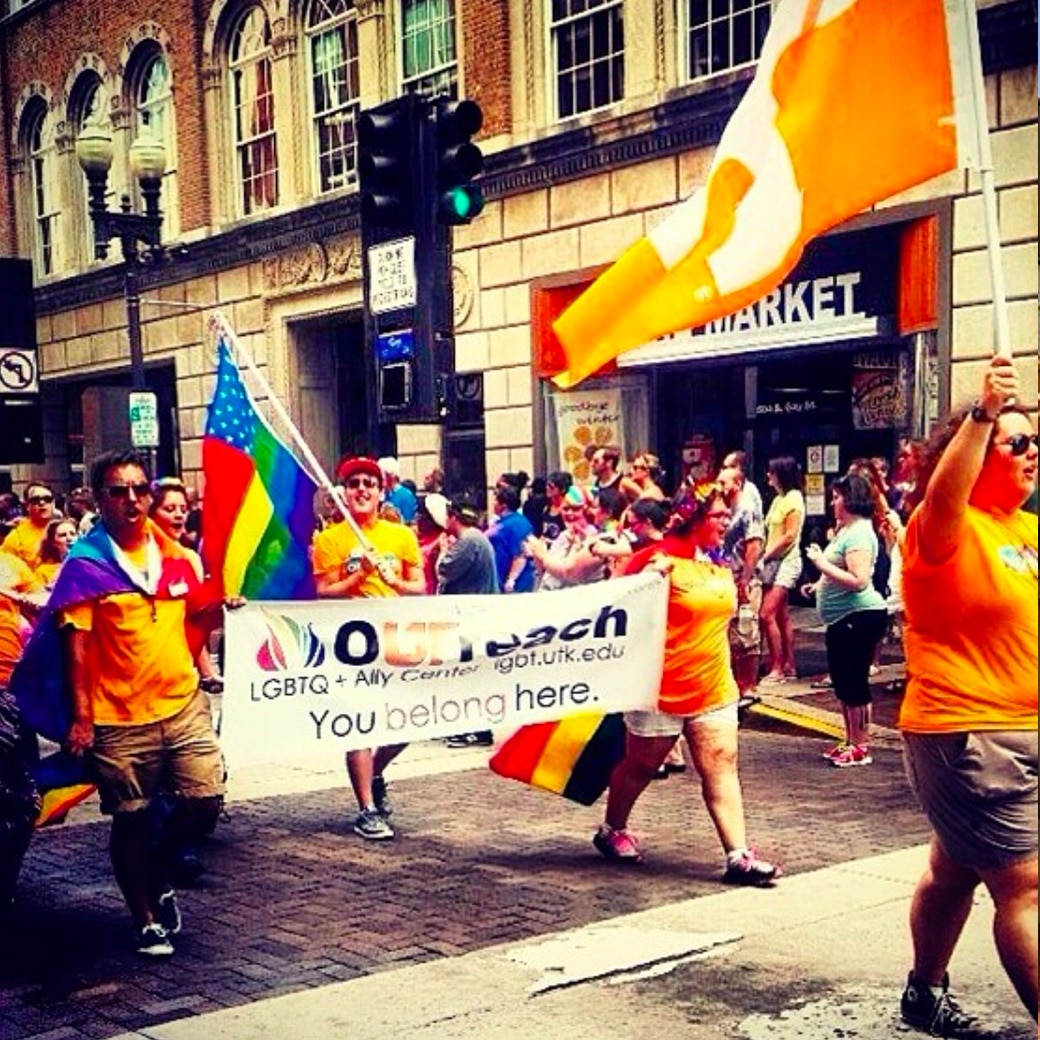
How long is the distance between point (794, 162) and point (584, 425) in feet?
43.4

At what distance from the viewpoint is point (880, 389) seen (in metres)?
14.6

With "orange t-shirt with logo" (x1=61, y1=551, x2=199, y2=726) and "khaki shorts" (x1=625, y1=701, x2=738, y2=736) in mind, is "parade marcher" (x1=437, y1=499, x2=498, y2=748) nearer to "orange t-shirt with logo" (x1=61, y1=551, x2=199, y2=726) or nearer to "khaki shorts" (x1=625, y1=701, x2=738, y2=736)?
"khaki shorts" (x1=625, y1=701, x2=738, y2=736)

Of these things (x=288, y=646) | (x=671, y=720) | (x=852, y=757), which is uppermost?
(x=288, y=646)

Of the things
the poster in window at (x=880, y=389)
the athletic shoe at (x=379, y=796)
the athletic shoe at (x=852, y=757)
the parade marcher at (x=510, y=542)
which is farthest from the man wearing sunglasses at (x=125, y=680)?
the poster in window at (x=880, y=389)

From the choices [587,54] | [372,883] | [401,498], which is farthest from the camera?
[587,54]

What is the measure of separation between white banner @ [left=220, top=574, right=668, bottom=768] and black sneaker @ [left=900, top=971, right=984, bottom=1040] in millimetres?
2068

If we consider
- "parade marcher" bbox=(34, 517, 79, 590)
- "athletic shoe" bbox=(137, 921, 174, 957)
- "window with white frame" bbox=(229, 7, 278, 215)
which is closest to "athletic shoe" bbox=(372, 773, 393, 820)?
"athletic shoe" bbox=(137, 921, 174, 957)

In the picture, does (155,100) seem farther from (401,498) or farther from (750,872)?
(750,872)

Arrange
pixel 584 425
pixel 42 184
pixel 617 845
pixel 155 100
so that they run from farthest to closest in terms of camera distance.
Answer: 1. pixel 42 184
2. pixel 155 100
3. pixel 584 425
4. pixel 617 845

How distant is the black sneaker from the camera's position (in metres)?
4.27

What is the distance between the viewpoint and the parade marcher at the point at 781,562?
1164 cm

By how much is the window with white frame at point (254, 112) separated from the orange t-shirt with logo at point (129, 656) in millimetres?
17555

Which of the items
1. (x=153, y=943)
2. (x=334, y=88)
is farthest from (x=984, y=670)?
(x=334, y=88)

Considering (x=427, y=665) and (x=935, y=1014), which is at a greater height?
(x=427, y=665)
